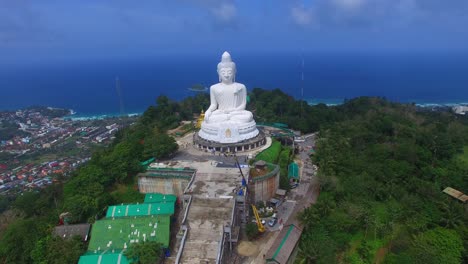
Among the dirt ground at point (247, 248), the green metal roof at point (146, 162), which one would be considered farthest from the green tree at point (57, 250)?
the dirt ground at point (247, 248)

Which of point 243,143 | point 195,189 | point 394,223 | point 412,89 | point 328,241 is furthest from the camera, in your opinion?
point 412,89

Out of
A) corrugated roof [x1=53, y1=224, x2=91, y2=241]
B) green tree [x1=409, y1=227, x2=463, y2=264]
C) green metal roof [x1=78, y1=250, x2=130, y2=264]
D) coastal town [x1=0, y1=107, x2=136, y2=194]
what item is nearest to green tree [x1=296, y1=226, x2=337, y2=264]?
green tree [x1=409, y1=227, x2=463, y2=264]

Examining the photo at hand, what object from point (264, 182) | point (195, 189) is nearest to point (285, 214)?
point (264, 182)

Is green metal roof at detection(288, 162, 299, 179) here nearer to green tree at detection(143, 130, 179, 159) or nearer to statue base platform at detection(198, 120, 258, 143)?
statue base platform at detection(198, 120, 258, 143)

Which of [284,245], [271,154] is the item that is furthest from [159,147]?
[284,245]

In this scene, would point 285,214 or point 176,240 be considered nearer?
point 176,240

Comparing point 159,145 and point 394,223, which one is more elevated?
point 159,145

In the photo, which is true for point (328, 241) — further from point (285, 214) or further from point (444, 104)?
point (444, 104)

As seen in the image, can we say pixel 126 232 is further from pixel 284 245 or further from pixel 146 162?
pixel 284 245
